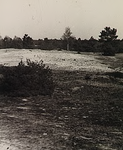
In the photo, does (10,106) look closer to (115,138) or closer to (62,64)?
(115,138)

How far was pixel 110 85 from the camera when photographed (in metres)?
15.4

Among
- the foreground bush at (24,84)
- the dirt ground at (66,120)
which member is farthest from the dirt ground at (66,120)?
the foreground bush at (24,84)

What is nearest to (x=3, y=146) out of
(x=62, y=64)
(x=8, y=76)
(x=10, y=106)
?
(x=10, y=106)

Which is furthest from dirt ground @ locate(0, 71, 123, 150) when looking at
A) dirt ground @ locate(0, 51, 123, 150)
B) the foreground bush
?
the foreground bush

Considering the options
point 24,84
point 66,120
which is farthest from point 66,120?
point 24,84

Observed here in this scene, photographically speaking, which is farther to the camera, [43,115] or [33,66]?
[33,66]

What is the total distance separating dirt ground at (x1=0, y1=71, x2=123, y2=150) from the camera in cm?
661

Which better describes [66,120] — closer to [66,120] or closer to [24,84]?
[66,120]

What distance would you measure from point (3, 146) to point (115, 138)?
2648 millimetres

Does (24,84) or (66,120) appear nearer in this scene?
(66,120)

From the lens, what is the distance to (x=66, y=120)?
871 centimetres

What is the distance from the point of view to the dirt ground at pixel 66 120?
6613mm

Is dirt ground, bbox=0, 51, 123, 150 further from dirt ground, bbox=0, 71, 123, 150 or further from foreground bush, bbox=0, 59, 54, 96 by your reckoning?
foreground bush, bbox=0, 59, 54, 96

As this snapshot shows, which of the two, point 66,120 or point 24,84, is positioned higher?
point 24,84
